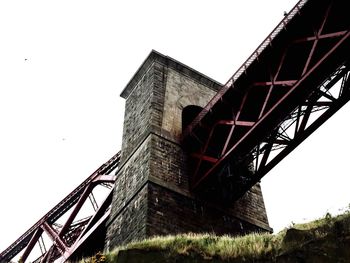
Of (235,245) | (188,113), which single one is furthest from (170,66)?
(235,245)

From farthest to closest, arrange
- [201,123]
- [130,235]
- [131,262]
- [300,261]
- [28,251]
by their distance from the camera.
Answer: [28,251]
[201,123]
[130,235]
[131,262]
[300,261]

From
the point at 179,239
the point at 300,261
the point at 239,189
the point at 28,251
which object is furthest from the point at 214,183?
the point at 28,251

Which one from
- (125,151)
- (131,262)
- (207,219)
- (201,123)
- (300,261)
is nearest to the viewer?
(300,261)

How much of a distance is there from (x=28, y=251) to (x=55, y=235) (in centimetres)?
277

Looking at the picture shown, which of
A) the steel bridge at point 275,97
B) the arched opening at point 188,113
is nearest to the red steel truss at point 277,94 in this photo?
the steel bridge at point 275,97

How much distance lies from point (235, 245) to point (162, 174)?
5905 mm

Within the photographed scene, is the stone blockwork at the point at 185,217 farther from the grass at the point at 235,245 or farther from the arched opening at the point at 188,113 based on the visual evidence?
the arched opening at the point at 188,113

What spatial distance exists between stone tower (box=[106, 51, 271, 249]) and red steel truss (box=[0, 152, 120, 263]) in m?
3.12

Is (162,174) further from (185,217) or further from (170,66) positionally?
(170,66)

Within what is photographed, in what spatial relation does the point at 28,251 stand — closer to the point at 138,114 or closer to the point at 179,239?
the point at 138,114

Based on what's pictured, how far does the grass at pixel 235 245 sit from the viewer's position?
7.91 meters

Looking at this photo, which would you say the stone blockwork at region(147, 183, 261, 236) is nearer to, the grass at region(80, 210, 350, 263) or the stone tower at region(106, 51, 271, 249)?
the stone tower at region(106, 51, 271, 249)

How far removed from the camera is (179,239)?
9258mm

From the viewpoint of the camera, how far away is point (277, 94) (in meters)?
13.8
